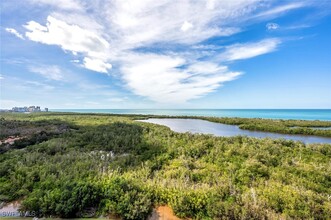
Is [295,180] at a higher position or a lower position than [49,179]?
lower

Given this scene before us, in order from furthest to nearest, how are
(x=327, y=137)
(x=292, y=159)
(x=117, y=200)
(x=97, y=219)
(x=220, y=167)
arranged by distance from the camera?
1. (x=327, y=137)
2. (x=292, y=159)
3. (x=220, y=167)
4. (x=117, y=200)
5. (x=97, y=219)

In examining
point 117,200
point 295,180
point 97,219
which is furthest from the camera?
point 295,180

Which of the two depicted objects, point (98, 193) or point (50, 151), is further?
point (50, 151)

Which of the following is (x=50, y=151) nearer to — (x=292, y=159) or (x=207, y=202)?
(x=207, y=202)

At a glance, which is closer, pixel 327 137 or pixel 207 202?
pixel 207 202

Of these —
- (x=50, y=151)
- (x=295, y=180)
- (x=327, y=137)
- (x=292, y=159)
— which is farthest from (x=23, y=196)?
(x=327, y=137)

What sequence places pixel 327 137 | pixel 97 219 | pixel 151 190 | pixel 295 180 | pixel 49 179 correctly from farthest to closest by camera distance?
pixel 327 137, pixel 295 180, pixel 49 179, pixel 151 190, pixel 97 219

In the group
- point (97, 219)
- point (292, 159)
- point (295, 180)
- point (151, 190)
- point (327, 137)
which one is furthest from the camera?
point (327, 137)

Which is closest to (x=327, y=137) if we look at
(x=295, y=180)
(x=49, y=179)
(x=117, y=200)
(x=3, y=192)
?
(x=295, y=180)

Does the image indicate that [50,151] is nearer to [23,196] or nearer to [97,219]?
[23,196]
